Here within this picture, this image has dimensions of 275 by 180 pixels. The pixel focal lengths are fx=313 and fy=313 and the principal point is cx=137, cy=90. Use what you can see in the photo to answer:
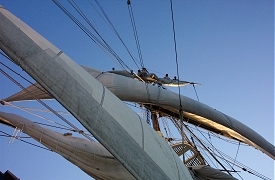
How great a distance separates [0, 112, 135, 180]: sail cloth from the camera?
7.66 meters

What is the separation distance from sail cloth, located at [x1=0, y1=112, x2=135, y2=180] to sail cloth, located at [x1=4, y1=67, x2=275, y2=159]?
10.2ft

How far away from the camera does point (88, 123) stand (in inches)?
87.9

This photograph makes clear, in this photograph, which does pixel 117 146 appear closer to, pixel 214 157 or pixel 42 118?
pixel 42 118

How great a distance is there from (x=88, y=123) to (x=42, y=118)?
6.13 meters

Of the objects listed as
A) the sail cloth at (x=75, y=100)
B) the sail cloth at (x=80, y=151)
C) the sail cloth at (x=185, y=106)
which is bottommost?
the sail cloth at (x=75, y=100)

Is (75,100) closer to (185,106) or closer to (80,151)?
(80,151)

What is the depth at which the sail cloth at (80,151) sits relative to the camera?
25.1 feet

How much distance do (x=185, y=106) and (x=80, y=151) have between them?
268 inches

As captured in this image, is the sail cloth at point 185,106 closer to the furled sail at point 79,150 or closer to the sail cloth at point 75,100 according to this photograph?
the furled sail at point 79,150

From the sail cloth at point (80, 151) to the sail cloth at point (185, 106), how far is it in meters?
3.12

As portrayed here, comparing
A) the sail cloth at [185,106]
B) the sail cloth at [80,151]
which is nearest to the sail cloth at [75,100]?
the sail cloth at [80,151]

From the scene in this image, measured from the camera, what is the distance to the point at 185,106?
13953 mm

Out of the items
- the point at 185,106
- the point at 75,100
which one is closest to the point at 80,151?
the point at 75,100

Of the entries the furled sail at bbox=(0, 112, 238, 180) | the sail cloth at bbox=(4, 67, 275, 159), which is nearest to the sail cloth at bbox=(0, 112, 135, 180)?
the furled sail at bbox=(0, 112, 238, 180)
